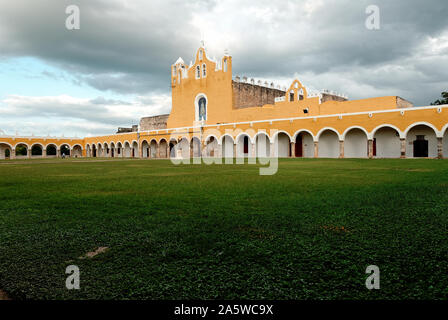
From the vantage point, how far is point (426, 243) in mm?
2752

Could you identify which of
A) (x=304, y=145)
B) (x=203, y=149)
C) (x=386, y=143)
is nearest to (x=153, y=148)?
(x=203, y=149)

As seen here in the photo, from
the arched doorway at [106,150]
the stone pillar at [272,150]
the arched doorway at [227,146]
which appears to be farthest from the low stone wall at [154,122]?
the stone pillar at [272,150]

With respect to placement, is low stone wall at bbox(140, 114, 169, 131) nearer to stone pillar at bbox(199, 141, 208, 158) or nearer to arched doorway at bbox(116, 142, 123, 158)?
arched doorway at bbox(116, 142, 123, 158)

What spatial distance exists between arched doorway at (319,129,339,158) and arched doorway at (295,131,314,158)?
105 centimetres

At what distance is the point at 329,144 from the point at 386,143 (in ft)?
14.7

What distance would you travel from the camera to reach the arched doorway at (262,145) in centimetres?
3084

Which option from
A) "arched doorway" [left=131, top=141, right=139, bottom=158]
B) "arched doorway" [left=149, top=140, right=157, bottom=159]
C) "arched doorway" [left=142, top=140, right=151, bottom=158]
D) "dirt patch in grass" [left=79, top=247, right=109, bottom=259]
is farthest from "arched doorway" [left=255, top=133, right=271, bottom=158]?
"dirt patch in grass" [left=79, top=247, right=109, bottom=259]

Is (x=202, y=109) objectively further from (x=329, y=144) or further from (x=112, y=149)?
(x=112, y=149)

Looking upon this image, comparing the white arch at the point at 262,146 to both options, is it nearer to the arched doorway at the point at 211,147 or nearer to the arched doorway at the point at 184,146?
the arched doorway at the point at 211,147

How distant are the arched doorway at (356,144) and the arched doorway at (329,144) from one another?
3.02 feet

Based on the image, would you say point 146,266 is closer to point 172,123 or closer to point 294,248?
point 294,248

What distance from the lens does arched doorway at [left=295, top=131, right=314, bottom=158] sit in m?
29.2
